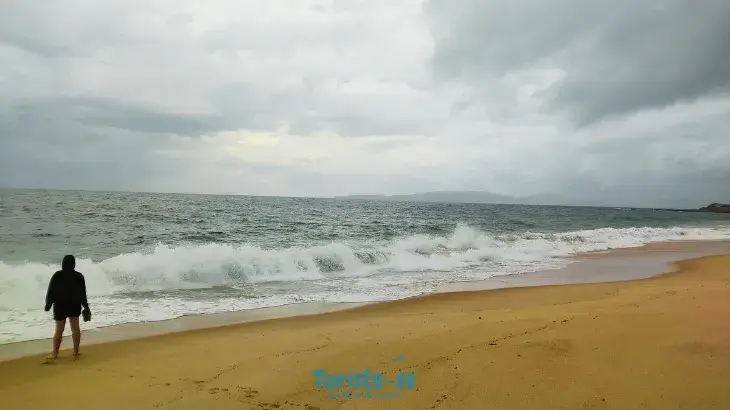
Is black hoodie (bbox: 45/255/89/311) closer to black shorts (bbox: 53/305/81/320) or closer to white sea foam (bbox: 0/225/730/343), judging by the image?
black shorts (bbox: 53/305/81/320)

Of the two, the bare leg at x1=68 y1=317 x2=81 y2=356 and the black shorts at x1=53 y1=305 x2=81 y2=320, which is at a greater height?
the black shorts at x1=53 y1=305 x2=81 y2=320

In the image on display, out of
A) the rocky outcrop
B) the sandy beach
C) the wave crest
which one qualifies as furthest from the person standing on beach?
the rocky outcrop

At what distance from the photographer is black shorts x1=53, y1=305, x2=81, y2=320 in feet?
22.6

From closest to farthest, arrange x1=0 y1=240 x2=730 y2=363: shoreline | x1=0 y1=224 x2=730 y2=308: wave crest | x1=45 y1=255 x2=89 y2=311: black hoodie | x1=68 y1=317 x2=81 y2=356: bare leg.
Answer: x1=68 y1=317 x2=81 y2=356: bare leg
x1=45 y1=255 x2=89 y2=311: black hoodie
x1=0 y1=240 x2=730 y2=363: shoreline
x1=0 y1=224 x2=730 y2=308: wave crest

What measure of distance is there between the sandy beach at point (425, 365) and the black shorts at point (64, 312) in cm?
62

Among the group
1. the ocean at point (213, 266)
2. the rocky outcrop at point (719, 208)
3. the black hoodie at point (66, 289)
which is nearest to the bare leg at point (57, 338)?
the black hoodie at point (66, 289)

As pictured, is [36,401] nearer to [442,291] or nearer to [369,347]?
[369,347]

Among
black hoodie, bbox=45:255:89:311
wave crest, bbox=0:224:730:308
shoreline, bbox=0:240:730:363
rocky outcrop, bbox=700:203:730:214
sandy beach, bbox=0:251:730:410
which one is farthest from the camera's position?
rocky outcrop, bbox=700:203:730:214

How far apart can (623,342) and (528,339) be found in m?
1.26

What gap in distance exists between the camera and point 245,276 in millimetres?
15602

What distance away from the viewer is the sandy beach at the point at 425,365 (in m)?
4.76

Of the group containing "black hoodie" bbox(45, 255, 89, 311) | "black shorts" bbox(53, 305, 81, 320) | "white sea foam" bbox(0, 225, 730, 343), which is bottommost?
"white sea foam" bbox(0, 225, 730, 343)

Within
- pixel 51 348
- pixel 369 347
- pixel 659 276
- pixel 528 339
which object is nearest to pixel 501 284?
pixel 659 276

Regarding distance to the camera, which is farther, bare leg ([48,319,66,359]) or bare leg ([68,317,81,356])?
bare leg ([68,317,81,356])
